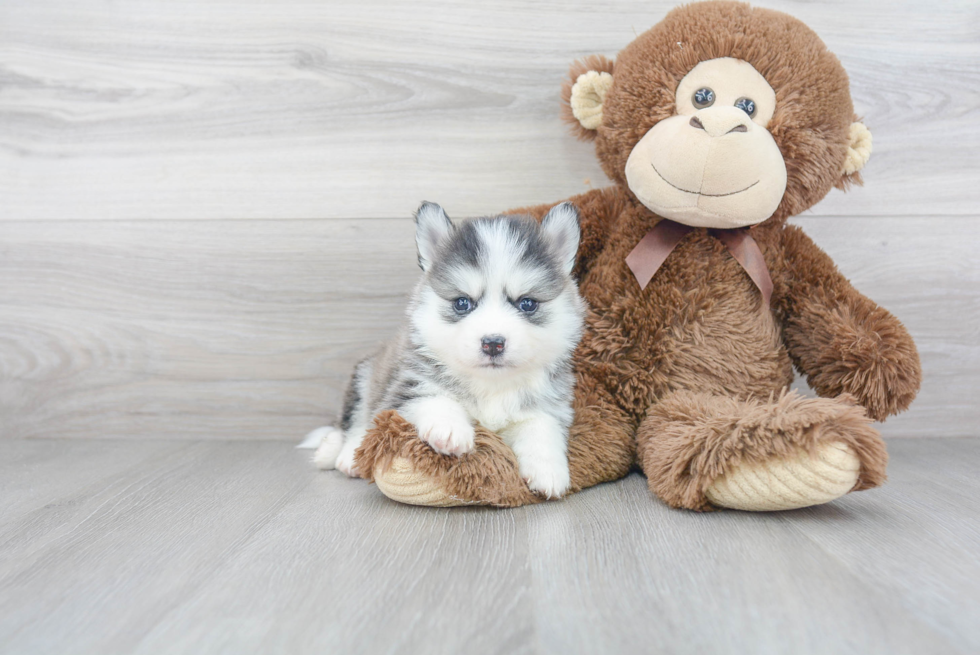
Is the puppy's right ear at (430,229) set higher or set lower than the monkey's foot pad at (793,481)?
higher

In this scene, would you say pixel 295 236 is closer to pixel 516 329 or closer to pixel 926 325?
pixel 516 329

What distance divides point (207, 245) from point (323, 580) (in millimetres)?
1205

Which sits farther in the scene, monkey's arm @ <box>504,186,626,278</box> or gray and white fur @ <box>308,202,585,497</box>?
monkey's arm @ <box>504,186,626,278</box>

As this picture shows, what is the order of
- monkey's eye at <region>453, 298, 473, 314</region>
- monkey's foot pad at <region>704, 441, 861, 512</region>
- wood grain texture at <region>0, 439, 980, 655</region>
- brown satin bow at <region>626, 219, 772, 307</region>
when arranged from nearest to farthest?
wood grain texture at <region>0, 439, 980, 655</region>
monkey's foot pad at <region>704, 441, 861, 512</region>
monkey's eye at <region>453, 298, 473, 314</region>
brown satin bow at <region>626, 219, 772, 307</region>

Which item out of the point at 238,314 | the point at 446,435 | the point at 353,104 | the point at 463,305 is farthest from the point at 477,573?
the point at 353,104

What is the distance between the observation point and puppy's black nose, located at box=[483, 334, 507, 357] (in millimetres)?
1258

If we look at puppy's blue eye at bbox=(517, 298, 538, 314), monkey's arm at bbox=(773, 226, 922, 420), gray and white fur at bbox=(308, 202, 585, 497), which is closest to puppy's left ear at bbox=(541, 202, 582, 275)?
gray and white fur at bbox=(308, 202, 585, 497)

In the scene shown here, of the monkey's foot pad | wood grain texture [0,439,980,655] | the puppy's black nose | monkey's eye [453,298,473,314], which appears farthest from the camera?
monkey's eye [453,298,473,314]

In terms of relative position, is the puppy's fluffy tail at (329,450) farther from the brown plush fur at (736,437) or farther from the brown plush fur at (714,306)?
the brown plush fur at (736,437)

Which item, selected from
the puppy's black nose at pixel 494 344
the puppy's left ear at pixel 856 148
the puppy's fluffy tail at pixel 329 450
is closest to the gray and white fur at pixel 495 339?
the puppy's black nose at pixel 494 344

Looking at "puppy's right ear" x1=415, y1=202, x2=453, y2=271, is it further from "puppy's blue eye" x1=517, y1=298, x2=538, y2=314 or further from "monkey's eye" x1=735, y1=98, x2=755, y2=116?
"monkey's eye" x1=735, y1=98, x2=755, y2=116

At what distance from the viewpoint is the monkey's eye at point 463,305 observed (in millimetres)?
1360

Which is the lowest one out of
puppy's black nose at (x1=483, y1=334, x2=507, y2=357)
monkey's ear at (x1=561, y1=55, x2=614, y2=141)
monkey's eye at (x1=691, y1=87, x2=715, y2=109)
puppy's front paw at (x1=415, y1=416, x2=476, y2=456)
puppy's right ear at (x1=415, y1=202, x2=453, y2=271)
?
puppy's front paw at (x1=415, y1=416, x2=476, y2=456)

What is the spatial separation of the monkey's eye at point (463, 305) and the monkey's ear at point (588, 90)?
54 centimetres
